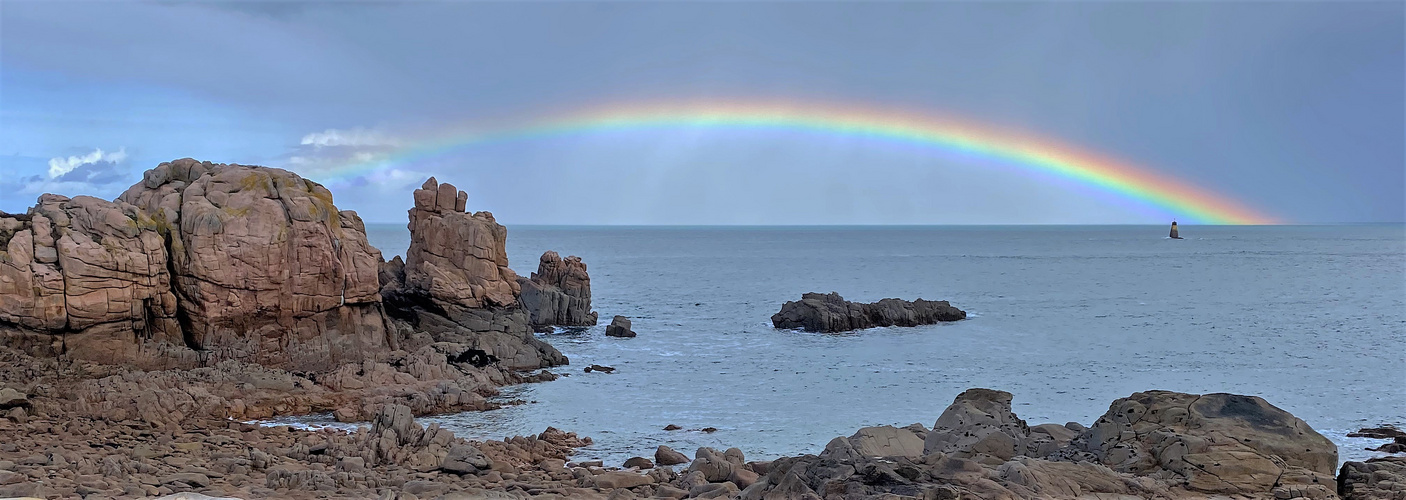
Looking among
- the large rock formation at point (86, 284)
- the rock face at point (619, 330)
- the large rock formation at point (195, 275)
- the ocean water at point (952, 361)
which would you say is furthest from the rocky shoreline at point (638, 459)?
the rock face at point (619, 330)

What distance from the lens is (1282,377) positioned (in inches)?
1305

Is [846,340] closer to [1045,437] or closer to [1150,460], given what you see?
[1045,437]

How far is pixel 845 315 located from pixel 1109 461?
3115 cm

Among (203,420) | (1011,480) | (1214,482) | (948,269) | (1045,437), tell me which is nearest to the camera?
(1011,480)

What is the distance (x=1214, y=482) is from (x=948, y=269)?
93867mm

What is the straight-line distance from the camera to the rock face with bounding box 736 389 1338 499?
469 inches

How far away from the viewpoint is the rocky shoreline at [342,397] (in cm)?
1358

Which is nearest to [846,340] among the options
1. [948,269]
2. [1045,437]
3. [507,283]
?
[507,283]

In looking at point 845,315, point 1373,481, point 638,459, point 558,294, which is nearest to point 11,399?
point 638,459

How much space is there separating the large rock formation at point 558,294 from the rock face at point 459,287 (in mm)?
7718

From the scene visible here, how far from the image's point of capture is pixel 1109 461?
578 inches

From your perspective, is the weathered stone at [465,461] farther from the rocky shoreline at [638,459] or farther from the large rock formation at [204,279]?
the large rock formation at [204,279]

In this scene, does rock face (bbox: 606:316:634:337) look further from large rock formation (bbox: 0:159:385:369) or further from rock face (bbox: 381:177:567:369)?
large rock formation (bbox: 0:159:385:369)

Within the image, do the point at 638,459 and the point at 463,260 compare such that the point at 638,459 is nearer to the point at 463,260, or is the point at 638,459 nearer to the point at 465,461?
the point at 465,461
